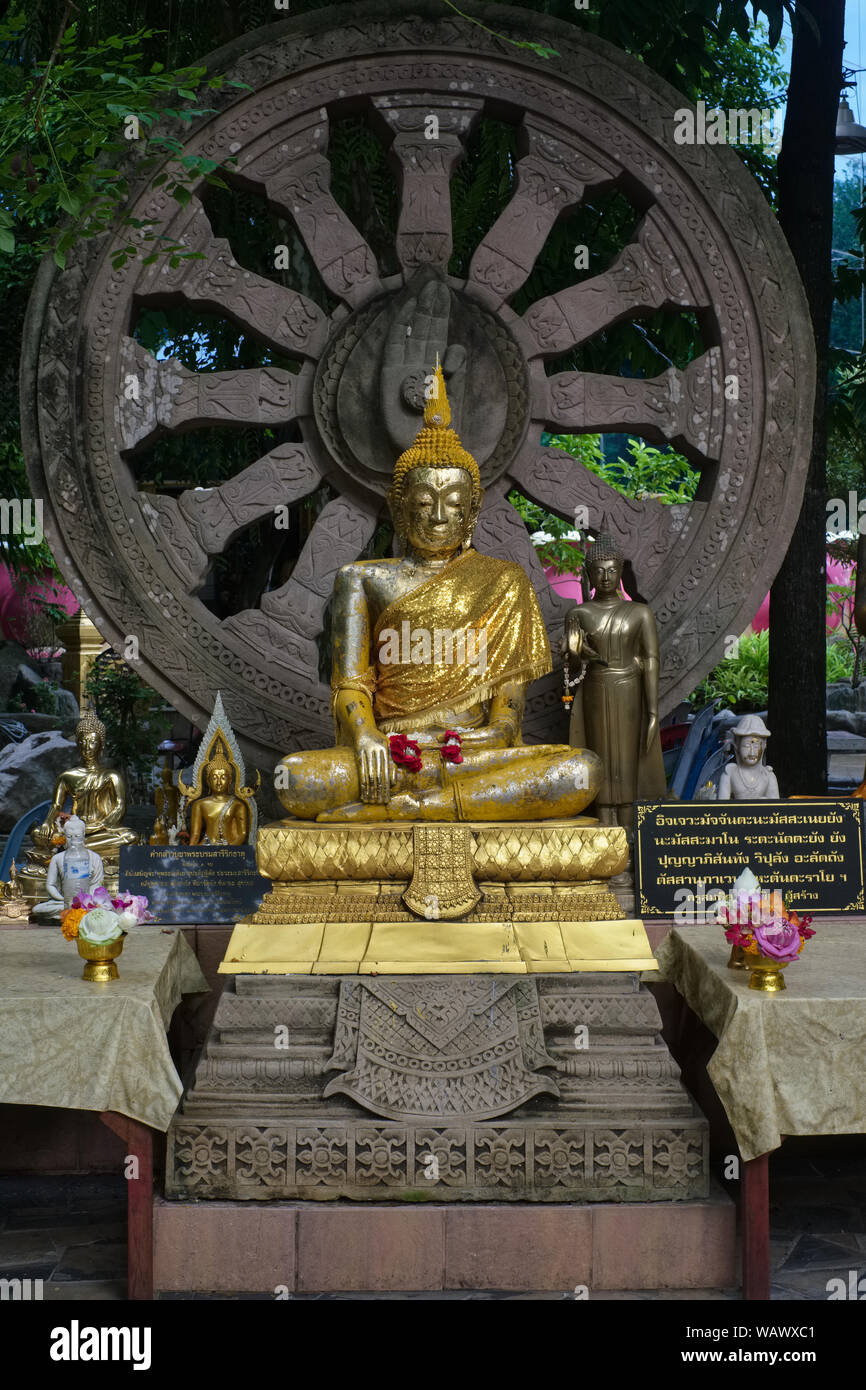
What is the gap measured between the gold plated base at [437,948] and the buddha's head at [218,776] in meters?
1.14

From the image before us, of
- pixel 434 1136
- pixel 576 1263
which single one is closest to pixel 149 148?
pixel 434 1136

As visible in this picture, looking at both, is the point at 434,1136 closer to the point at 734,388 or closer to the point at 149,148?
the point at 734,388

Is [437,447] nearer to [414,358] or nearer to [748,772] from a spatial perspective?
[414,358]

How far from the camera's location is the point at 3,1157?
5.79 metres

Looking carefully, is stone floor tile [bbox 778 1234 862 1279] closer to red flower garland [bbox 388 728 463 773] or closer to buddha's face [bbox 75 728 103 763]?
red flower garland [bbox 388 728 463 773]

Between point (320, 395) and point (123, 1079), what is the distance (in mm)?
4188

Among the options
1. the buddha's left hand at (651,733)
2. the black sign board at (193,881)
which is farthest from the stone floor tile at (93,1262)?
the buddha's left hand at (651,733)

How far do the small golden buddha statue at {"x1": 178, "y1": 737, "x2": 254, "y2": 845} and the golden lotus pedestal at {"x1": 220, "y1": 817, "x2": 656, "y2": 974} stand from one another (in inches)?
32.9

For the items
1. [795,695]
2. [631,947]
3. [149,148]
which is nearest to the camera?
[631,947]

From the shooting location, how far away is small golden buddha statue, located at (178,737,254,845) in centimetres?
640

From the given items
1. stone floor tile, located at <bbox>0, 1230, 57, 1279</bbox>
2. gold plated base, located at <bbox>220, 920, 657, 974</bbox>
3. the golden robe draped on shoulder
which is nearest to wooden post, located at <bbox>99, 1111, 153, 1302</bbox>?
stone floor tile, located at <bbox>0, 1230, 57, 1279</bbox>

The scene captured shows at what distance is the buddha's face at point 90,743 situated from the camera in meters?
6.75

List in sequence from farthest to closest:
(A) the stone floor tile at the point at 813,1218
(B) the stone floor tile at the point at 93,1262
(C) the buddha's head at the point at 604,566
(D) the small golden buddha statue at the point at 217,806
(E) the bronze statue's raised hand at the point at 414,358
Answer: (E) the bronze statue's raised hand at the point at 414,358
(C) the buddha's head at the point at 604,566
(D) the small golden buddha statue at the point at 217,806
(A) the stone floor tile at the point at 813,1218
(B) the stone floor tile at the point at 93,1262

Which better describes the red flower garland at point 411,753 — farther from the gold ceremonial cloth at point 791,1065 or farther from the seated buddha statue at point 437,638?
the gold ceremonial cloth at point 791,1065
